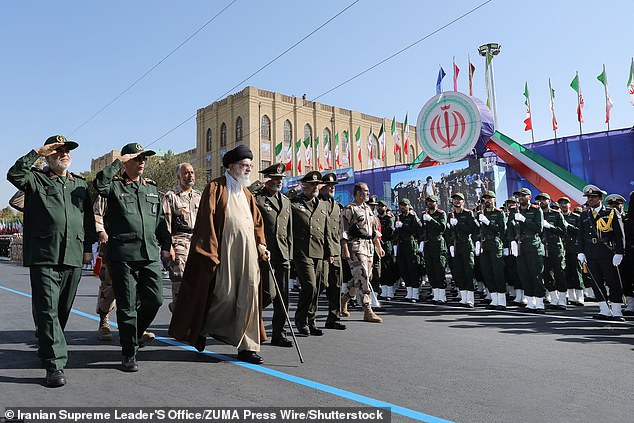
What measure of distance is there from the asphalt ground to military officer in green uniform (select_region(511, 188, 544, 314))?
181cm

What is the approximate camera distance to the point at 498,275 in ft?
30.4

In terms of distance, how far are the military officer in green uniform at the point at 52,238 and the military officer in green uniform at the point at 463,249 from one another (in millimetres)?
7188

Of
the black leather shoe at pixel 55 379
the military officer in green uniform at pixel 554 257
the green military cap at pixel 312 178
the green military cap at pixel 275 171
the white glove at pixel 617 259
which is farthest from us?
the military officer in green uniform at pixel 554 257

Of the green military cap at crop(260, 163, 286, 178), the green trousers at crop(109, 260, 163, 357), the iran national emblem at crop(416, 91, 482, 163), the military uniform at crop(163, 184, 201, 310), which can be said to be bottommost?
the green trousers at crop(109, 260, 163, 357)

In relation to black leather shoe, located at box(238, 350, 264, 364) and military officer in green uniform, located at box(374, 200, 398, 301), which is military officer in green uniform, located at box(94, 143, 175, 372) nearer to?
black leather shoe, located at box(238, 350, 264, 364)

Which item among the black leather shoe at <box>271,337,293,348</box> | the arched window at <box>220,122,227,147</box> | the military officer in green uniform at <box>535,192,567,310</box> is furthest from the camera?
the arched window at <box>220,122,227,147</box>

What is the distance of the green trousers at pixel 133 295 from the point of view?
4.48 meters

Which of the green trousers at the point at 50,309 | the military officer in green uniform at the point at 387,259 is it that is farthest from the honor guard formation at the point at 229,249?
the military officer in green uniform at the point at 387,259

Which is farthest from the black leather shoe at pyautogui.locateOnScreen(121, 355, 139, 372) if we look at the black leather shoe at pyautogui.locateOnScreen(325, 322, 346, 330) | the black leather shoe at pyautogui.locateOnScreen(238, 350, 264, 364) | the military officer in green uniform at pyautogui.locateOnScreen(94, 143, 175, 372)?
the black leather shoe at pyautogui.locateOnScreen(325, 322, 346, 330)

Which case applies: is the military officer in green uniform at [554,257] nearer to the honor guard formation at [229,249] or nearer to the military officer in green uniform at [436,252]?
the honor guard formation at [229,249]

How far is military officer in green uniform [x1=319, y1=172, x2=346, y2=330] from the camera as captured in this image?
6719mm

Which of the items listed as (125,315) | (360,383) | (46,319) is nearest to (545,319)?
(360,383)

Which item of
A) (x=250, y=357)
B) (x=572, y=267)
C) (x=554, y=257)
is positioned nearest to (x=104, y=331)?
(x=250, y=357)

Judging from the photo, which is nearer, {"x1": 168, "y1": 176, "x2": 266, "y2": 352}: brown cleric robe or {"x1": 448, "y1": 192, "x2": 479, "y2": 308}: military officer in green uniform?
{"x1": 168, "y1": 176, "x2": 266, "y2": 352}: brown cleric robe
